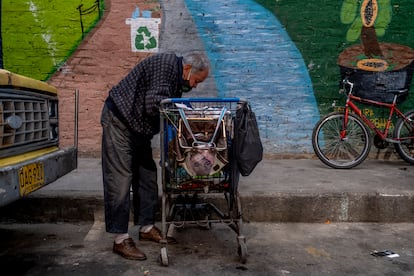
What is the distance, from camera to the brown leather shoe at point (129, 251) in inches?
144

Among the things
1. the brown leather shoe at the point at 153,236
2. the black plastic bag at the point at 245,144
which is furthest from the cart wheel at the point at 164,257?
the black plastic bag at the point at 245,144

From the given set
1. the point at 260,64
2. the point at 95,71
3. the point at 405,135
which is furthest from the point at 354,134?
the point at 95,71

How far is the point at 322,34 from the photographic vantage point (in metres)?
6.67

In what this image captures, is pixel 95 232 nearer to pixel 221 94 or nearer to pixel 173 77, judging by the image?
pixel 173 77

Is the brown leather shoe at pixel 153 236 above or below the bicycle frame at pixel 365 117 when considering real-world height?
below

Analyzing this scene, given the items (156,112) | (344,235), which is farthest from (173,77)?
(344,235)

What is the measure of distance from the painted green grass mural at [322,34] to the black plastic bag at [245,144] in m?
3.46

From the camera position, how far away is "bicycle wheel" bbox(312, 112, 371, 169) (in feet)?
20.2

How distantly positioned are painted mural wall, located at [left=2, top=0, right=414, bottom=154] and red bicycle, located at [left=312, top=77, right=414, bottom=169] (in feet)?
1.07

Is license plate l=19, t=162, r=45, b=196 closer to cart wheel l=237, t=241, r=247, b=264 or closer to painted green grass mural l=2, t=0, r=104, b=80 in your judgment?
cart wheel l=237, t=241, r=247, b=264

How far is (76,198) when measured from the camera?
4.68 meters

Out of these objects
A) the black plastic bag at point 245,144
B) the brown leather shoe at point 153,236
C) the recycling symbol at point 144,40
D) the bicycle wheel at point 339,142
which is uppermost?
the recycling symbol at point 144,40

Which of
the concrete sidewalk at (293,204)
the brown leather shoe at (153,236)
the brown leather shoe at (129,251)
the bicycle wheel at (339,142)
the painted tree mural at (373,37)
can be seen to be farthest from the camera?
the painted tree mural at (373,37)

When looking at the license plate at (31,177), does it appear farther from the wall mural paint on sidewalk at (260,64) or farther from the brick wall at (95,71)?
the wall mural paint on sidewalk at (260,64)
